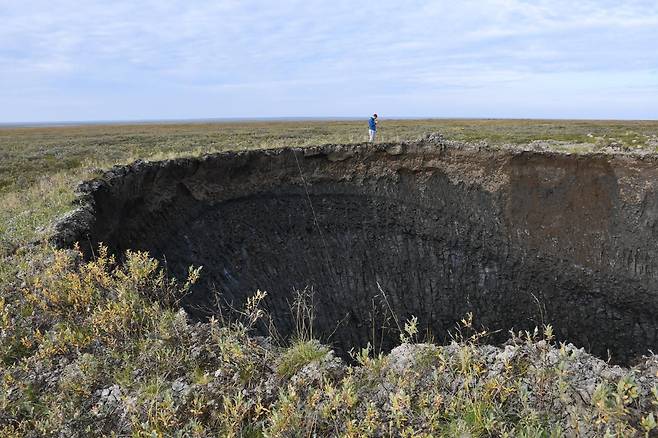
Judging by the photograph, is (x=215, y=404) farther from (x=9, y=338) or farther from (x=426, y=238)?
(x=426, y=238)

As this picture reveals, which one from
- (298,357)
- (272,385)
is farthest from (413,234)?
(272,385)

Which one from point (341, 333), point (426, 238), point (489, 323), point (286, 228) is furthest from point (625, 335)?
point (286, 228)

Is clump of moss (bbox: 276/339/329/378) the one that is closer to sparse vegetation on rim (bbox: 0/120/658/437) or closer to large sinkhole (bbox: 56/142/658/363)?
sparse vegetation on rim (bbox: 0/120/658/437)

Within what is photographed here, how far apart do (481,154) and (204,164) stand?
10.9m

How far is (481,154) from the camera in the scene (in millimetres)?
17016

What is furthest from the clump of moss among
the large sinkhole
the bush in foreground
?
the large sinkhole

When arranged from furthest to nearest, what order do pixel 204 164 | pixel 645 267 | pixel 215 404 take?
pixel 204 164
pixel 645 267
pixel 215 404

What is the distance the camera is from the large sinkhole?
530 inches

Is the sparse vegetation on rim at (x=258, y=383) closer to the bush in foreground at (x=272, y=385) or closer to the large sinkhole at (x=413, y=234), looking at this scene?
the bush in foreground at (x=272, y=385)

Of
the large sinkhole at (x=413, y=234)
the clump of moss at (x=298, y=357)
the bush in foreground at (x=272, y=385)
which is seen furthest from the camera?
the large sinkhole at (x=413, y=234)

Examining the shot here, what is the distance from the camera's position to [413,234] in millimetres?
16875

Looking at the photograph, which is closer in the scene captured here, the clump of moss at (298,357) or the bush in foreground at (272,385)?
the bush in foreground at (272,385)

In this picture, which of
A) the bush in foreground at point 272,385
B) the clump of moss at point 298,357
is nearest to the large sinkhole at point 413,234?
the bush in foreground at point 272,385

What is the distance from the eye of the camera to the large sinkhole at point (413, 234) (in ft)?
44.1
